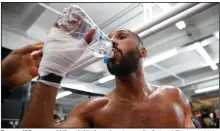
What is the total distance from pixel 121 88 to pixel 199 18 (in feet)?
7.28

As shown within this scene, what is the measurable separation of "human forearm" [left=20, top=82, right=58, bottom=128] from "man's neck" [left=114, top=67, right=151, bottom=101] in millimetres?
655

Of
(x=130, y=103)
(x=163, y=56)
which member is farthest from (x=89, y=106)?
(x=163, y=56)

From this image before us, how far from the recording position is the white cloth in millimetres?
641

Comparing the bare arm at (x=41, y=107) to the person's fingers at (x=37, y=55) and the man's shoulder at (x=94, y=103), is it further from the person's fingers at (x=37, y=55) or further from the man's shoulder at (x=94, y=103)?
A: the man's shoulder at (x=94, y=103)

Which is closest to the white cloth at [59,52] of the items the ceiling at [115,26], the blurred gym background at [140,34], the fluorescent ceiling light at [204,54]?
the blurred gym background at [140,34]

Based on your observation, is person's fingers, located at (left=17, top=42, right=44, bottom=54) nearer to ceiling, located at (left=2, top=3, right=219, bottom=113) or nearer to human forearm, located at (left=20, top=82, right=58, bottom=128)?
human forearm, located at (left=20, top=82, right=58, bottom=128)

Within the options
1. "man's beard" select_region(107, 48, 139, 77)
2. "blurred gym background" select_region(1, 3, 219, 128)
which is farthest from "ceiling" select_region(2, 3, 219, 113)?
"man's beard" select_region(107, 48, 139, 77)

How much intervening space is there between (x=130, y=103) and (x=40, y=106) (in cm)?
66

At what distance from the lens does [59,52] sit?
2.14 ft

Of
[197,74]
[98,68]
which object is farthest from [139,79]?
[197,74]

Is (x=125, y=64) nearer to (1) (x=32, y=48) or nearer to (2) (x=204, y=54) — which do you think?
(1) (x=32, y=48)

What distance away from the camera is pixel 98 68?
4.33 meters

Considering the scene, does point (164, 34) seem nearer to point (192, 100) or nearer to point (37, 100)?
point (37, 100)

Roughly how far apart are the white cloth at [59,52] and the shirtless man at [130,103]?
42cm
